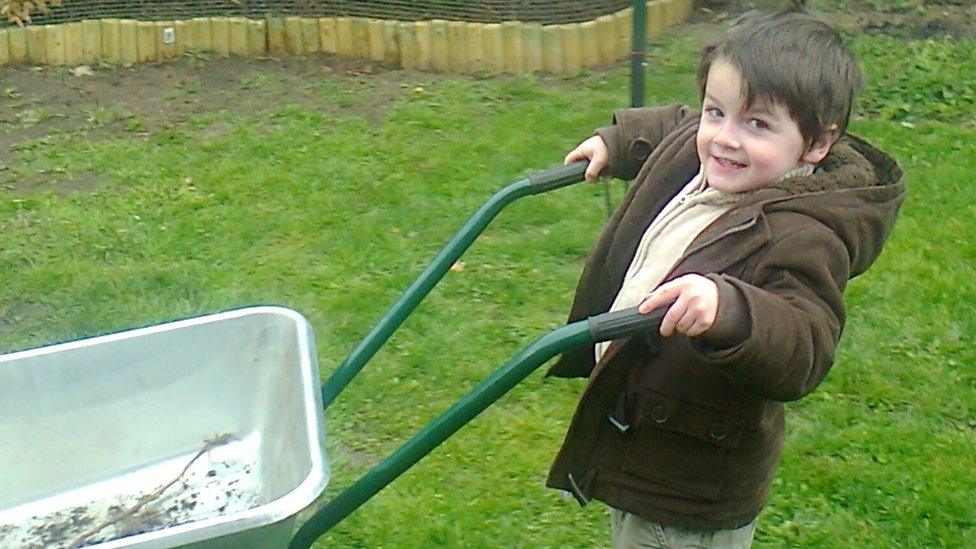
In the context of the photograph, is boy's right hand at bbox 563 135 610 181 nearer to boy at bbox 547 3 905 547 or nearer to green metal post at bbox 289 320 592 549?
boy at bbox 547 3 905 547

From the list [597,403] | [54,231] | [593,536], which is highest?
[597,403]

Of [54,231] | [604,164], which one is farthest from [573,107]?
[604,164]

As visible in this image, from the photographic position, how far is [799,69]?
163 centimetres

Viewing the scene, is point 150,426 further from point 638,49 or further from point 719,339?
point 638,49

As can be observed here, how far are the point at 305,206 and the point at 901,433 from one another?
2379 mm

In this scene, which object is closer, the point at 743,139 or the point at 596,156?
the point at 743,139

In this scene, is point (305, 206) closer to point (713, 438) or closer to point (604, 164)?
point (604, 164)

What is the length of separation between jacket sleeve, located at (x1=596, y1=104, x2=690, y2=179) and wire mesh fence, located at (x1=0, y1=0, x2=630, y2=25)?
13.1ft

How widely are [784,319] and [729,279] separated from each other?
9cm

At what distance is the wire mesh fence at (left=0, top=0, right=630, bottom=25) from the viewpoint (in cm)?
605

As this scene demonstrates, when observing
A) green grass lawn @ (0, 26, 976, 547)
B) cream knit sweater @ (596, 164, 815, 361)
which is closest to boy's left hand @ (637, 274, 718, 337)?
cream knit sweater @ (596, 164, 815, 361)

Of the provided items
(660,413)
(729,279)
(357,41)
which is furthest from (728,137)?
(357,41)

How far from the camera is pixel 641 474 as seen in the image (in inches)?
73.8

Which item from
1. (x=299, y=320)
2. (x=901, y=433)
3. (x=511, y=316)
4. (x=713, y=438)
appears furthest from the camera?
(x=511, y=316)
